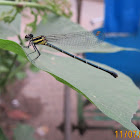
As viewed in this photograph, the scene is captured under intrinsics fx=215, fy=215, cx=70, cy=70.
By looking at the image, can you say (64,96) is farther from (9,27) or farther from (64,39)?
(9,27)

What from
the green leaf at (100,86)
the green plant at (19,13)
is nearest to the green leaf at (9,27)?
the green plant at (19,13)

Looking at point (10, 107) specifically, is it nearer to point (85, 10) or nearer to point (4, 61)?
point (4, 61)

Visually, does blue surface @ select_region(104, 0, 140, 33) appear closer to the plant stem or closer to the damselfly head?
the plant stem

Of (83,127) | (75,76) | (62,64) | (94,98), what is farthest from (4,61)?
(94,98)

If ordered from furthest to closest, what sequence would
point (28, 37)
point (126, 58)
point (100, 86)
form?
point (126, 58), point (28, 37), point (100, 86)

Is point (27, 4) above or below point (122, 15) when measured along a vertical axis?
above

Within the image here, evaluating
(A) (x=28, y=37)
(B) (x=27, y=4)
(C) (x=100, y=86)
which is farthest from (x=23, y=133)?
(C) (x=100, y=86)

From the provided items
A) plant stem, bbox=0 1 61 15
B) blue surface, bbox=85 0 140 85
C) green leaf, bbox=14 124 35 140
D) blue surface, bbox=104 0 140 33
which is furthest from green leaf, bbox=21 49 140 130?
blue surface, bbox=104 0 140 33

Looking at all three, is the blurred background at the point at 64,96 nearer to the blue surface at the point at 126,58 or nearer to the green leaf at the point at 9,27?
the blue surface at the point at 126,58
